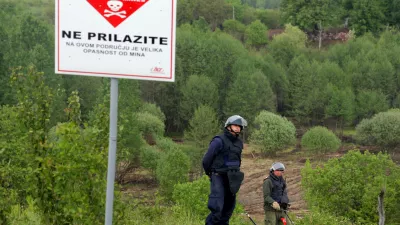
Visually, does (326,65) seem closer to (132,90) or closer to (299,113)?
(299,113)

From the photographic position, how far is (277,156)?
60.5m

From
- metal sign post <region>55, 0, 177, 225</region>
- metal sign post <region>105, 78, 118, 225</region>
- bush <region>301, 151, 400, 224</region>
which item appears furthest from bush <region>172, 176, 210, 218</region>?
metal sign post <region>55, 0, 177, 225</region>

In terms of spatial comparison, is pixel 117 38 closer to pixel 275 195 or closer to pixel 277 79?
pixel 275 195

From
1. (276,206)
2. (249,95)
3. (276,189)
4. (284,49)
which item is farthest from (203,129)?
(276,206)

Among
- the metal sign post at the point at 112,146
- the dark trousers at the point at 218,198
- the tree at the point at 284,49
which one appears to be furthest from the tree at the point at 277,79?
the metal sign post at the point at 112,146

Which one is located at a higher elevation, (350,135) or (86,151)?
(86,151)

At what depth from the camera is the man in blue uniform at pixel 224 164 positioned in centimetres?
691

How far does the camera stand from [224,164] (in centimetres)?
698

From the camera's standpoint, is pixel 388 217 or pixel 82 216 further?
pixel 388 217

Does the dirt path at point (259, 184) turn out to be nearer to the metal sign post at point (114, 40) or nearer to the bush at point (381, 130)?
the bush at point (381, 130)

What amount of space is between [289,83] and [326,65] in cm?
489

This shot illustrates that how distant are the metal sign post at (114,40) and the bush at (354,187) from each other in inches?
1148

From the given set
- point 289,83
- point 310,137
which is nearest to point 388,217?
point 310,137

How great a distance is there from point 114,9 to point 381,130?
58.2 meters
